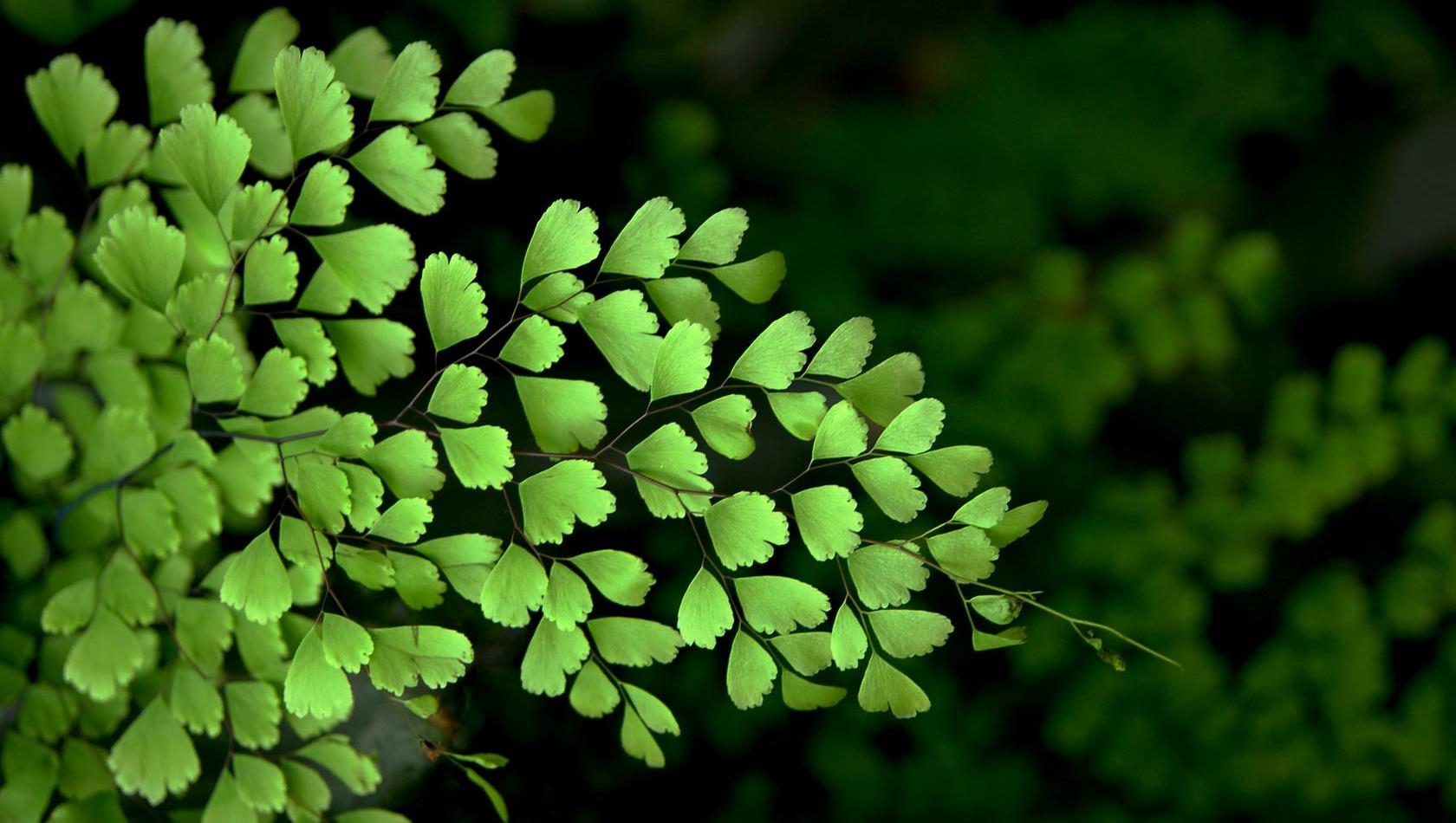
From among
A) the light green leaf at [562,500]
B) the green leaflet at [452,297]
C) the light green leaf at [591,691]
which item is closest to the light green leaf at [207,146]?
the green leaflet at [452,297]

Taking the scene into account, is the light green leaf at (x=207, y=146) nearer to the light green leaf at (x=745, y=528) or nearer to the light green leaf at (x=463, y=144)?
the light green leaf at (x=463, y=144)

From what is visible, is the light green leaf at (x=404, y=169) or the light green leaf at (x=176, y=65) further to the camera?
the light green leaf at (x=176, y=65)

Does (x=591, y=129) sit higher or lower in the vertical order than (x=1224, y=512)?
higher

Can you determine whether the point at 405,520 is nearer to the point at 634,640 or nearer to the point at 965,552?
the point at 634,640

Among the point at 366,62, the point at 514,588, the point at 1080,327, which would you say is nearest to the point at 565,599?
the point at 514,588

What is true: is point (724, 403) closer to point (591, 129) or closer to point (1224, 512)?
point (591, 129)

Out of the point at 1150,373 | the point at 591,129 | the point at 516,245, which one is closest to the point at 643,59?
the point at 591,129
